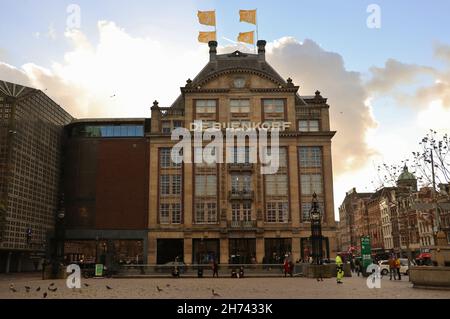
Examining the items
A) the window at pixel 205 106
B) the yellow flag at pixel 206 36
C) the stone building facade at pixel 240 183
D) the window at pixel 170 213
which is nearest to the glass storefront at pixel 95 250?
the stone building facade at pixel 240 183

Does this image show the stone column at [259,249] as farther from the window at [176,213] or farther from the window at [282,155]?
the window at [176,213]

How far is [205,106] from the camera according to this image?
226ft

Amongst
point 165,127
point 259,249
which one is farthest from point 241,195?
point 165,127

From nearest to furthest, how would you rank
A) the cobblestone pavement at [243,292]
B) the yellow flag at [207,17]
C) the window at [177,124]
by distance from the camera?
the cobblestone pavement at [243,292] → the window at [177,124] → the yellow flag at [207,17]

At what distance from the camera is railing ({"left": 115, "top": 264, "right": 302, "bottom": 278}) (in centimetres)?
4556

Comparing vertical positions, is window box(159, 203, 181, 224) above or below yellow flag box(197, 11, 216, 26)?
below

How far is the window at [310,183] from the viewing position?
6662cm

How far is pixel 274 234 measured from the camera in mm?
64938

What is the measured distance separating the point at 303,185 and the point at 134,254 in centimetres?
2520

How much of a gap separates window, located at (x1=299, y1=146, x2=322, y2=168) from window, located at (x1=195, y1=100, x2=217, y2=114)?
13803mm

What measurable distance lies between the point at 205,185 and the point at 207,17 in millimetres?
25071

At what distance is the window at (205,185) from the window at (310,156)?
41.4 feet

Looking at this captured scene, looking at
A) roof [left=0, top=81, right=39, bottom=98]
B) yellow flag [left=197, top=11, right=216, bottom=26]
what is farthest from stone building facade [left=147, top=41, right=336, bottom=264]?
roof [left=0, top=81, right=39, bottom=98]

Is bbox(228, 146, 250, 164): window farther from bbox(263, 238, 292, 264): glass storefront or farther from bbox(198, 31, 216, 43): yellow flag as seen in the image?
bbox(198, 31, 216, 43): yellow flag
